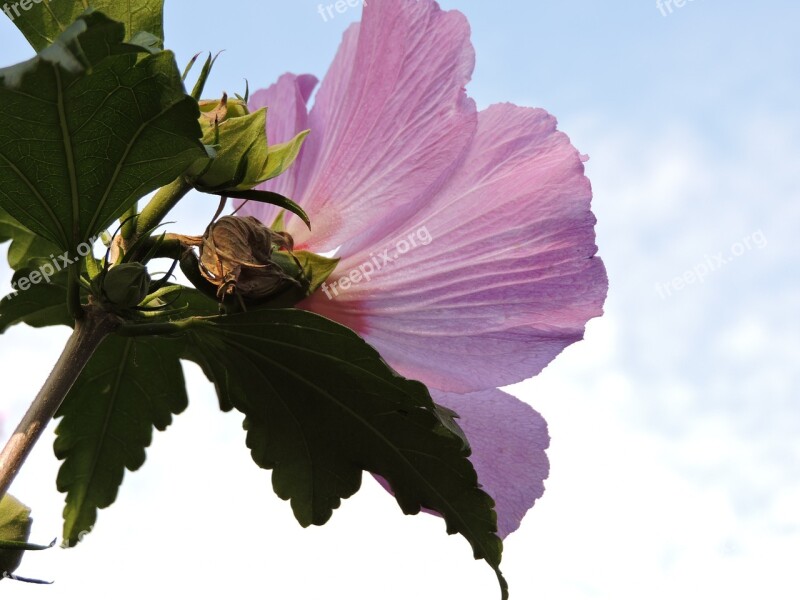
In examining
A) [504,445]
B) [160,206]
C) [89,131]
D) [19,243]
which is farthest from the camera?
[19,243]

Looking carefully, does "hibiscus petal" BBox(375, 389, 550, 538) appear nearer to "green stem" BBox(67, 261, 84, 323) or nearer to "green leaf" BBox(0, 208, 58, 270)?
"green stem" BBox(67, 261, 84, 323)

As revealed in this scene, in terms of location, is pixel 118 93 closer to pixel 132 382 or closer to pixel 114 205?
pixel 114 205

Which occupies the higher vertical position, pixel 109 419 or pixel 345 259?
pixel 345 259

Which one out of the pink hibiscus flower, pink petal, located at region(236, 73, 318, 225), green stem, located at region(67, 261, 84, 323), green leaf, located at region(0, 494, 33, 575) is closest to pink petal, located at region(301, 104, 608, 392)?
the pink hibiscus flower

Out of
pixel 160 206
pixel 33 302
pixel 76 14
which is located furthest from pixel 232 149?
pixel 33 302

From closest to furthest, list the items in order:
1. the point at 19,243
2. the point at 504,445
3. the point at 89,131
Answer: the point at 89,131
the point at 504,445
the point at 19,243

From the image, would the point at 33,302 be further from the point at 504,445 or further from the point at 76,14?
the point at 504,445
